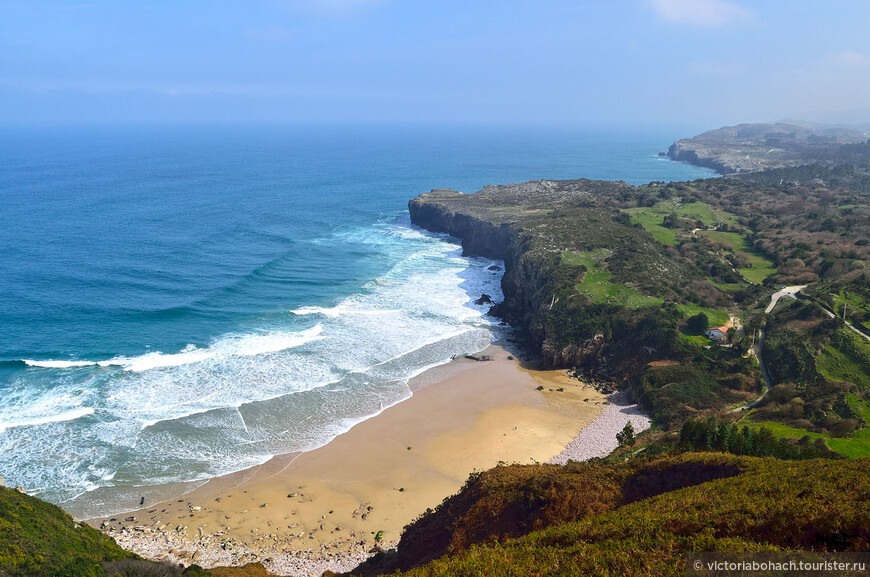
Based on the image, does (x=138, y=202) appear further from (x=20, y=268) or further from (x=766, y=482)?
(x=766, y=482)

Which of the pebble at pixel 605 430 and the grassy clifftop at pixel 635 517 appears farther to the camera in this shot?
the pebble at pixel 605 430

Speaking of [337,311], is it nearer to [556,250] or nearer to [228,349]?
[228,349]

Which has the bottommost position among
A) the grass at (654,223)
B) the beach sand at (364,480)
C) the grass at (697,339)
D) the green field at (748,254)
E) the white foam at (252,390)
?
the beach sand at (364,480)

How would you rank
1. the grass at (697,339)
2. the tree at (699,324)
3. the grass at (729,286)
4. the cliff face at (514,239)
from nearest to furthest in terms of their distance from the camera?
1. the grass at (697,339)
2. the tree at (699,324)
3. the cliff face at (514,239)
4. the grass at (729,286)

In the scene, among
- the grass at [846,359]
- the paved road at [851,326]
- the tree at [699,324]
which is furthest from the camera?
the tree at [699,324]

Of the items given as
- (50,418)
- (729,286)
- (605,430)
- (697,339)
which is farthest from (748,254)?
(50,418)

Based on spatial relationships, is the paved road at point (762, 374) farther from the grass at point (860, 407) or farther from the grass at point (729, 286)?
the grass at point (729, 286)

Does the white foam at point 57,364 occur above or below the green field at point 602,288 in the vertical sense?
below

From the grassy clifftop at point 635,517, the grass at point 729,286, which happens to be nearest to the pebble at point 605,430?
the grassy clifftop at point 635,517
